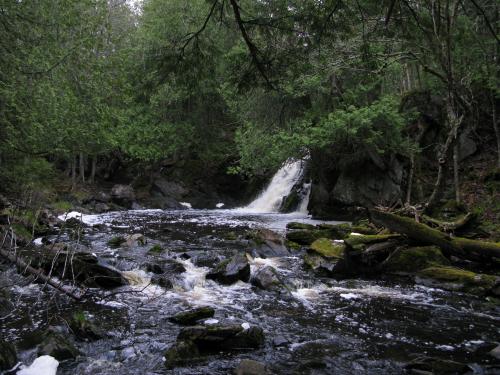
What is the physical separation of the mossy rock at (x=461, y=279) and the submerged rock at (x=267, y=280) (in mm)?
3176

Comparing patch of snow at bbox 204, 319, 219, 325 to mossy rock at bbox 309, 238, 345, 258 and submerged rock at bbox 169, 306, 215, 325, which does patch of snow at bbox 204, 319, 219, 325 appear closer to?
submerged rock at bbox 169, 306, 215, 325

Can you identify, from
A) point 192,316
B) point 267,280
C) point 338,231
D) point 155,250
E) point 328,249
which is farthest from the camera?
point 338,231

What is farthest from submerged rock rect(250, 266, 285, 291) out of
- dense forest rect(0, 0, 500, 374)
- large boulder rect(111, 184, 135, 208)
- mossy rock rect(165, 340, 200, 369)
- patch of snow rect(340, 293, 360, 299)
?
large boulder rect(111, 184, 135, 208)

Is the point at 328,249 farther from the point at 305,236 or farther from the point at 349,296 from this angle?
the point at 349,296

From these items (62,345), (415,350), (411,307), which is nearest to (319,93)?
(411,307)

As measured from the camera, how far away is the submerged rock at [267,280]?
29.7ft

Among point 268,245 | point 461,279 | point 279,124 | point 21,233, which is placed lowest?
point 21,233

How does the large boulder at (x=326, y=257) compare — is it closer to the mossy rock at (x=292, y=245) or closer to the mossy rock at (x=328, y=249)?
the mossy rock at (x=328, y=249)

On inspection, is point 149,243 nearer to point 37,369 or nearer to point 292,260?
point 292,260

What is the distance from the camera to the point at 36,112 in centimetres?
1188

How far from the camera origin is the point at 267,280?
363 inches

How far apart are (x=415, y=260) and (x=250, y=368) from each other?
20.2 feet

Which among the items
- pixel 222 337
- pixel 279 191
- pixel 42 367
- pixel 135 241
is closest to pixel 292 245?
pixel 135 241

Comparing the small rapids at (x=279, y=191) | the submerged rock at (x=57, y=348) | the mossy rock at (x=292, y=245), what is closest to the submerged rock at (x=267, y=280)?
the mossy rock at (x=292, y=245)
